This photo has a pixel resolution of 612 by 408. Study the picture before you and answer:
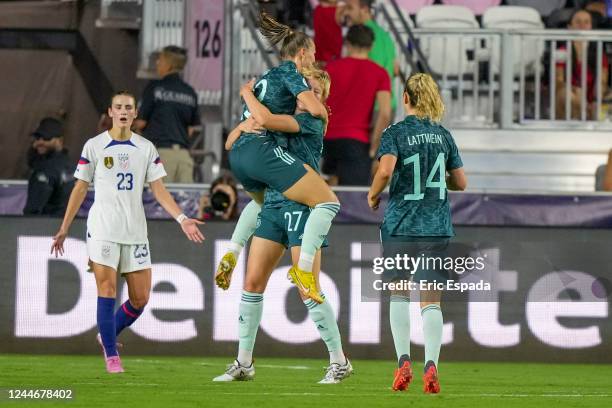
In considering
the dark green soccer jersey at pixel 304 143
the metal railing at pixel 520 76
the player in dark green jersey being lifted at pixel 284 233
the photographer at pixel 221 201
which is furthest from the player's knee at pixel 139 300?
the metal railing at pixel 520 76

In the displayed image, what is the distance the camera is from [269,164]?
33.7 ft

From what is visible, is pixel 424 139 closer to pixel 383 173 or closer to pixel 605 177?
pixel 383 173

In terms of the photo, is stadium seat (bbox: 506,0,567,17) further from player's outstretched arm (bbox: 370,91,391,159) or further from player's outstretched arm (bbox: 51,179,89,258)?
player's outstretched arm (bbox: 51,179,89,258)

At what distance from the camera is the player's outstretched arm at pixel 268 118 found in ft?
33.4

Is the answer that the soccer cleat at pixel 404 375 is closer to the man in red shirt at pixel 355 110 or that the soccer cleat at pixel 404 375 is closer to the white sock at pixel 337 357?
the white sock at pixel 337 357

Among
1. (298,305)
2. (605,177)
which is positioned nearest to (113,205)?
(298,305)

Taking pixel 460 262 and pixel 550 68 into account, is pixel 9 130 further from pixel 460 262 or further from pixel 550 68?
pixel 460 262

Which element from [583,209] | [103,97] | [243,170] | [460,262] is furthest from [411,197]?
[103,97]

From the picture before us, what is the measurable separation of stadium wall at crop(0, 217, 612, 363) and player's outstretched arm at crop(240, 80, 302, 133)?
4.20 meters

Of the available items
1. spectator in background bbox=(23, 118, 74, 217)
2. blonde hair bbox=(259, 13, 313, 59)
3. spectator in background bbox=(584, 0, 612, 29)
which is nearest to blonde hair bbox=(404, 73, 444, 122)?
blonde hair bbox=(259, 13, 313, 59)

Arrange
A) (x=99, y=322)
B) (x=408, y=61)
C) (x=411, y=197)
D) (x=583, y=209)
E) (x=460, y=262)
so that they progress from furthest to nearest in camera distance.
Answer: (x=408, y=61), (x=583, y=209), (x=460, y=262), (x=99, y=322), (x=411, y=197)

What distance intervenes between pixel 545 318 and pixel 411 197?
15.6ft

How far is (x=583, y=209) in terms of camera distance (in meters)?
15.7

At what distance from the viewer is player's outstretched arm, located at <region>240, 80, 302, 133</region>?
10.2 meters
